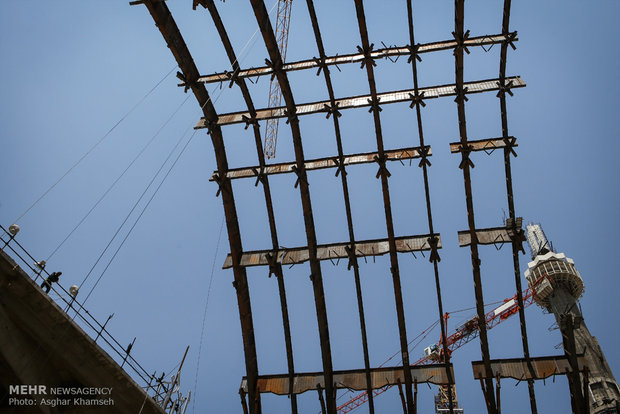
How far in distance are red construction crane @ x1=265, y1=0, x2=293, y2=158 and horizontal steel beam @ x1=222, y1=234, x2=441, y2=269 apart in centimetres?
1992

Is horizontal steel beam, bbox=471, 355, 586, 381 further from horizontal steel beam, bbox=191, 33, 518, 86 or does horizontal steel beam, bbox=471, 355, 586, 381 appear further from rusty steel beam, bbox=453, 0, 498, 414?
horizontal steel beam, bbox=191, 33, 518, 86

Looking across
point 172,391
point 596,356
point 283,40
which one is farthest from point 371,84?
point 596,356

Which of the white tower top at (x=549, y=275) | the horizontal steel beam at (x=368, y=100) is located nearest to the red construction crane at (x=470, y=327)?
the white tower top at (x=549, y=275)

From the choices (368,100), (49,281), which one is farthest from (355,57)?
(49,281)

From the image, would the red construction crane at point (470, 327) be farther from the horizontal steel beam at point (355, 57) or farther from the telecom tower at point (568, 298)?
the horizontal steel beam at point (355, 57)

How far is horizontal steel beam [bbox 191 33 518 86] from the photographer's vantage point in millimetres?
17359

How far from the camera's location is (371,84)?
18.2 meters

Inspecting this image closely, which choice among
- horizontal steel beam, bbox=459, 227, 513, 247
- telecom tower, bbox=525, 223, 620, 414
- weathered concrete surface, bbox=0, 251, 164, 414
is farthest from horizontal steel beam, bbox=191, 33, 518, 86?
telecom tower, bbox=525, 223, 620, 414

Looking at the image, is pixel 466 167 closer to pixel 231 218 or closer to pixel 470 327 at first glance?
pixel 231 218

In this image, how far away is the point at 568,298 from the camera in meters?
48.6

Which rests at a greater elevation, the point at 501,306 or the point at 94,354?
the point at 501,306

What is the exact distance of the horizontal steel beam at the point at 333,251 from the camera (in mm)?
18797

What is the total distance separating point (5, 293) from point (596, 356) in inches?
1820

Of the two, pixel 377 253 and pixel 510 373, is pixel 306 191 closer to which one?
pixel 377 253
